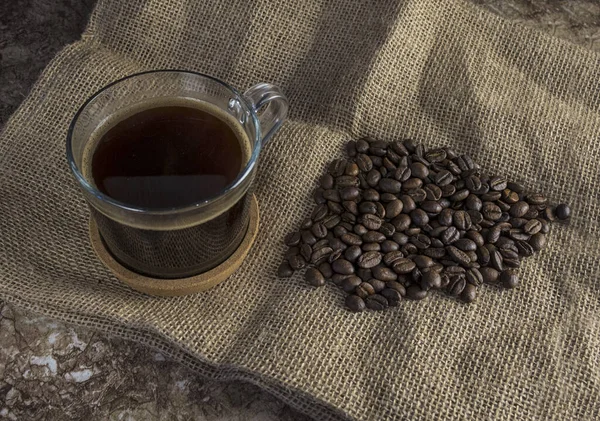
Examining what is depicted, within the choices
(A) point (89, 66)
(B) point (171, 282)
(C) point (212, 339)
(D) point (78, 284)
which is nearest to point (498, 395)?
(C) point (212, 339)

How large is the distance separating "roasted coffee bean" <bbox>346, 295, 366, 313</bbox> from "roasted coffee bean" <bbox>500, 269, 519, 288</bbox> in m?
0.31

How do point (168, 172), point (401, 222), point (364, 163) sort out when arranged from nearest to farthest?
1. point (168, 172)
2. point (401, 222)
3. point (364, 163)

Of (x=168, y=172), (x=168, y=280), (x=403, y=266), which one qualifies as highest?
(x=168, y=172)

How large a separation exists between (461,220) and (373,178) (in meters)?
0.22

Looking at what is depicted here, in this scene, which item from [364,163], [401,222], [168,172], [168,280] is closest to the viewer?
[168,172]

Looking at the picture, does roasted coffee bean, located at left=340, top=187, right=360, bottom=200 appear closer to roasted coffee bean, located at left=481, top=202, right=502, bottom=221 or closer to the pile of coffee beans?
the pile of coffee beans

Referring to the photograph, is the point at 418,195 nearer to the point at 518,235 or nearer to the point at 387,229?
the point at 387,229

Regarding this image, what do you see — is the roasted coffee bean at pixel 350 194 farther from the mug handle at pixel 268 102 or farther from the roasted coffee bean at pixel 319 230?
the mug handle at pixel 268 102

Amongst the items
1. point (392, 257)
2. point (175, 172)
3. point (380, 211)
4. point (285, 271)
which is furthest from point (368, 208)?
point (175, 172)

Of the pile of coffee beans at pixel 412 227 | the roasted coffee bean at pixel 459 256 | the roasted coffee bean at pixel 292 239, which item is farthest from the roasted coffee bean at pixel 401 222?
the roasted coffee bean at pixel 292 239

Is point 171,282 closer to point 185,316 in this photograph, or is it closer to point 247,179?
point 185,316

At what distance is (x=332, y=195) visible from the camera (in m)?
1.50

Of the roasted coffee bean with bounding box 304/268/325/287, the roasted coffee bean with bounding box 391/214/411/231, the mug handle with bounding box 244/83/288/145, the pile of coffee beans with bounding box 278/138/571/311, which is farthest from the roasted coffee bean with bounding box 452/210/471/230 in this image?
the mug handle with bounding box 244/83/288/145

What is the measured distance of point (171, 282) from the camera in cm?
134
